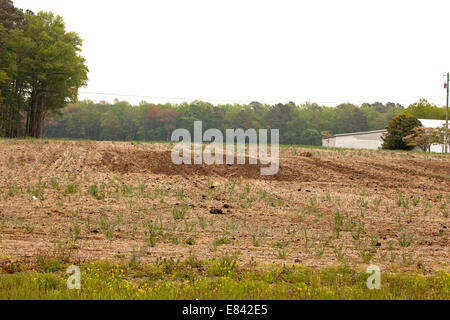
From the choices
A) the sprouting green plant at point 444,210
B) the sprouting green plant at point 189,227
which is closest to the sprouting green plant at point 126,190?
the sprouting green plant at point 189,227

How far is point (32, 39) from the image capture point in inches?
1881

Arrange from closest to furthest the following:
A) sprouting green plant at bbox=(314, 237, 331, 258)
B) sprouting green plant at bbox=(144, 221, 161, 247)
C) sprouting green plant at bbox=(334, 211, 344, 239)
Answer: sprouting green plant at bbox=(314, 237, 331, 258)
sprouting green plant at bbox=(144, 221, 161, 247)
sprouting green plant at bbox=(334, 211, 344, 239)

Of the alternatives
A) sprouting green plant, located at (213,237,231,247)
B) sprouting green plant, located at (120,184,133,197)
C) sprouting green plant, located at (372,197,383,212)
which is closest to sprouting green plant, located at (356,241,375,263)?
sprouting green plant, located at (213,237,231,247)

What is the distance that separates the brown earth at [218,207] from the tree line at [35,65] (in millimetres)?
22820

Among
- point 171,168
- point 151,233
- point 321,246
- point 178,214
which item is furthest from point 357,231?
point 171,168

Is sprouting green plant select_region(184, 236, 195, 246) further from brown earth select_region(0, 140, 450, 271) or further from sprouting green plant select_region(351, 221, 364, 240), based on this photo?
sprouting green plant select_region(351, 221, 364, 240)

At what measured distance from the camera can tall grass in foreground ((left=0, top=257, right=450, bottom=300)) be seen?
5.50 metres

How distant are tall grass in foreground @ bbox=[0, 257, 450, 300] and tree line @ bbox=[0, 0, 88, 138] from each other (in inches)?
1723

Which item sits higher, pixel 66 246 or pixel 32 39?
pixel 32 39

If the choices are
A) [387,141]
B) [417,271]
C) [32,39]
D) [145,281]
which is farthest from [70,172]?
[387,141]

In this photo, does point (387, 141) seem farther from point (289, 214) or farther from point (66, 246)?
point (66, 246)

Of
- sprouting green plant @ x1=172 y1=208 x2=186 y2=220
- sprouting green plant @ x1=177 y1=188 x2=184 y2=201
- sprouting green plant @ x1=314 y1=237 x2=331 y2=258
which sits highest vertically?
sprouting green plant @ x1=177 y1=188 x2=184 y2=201

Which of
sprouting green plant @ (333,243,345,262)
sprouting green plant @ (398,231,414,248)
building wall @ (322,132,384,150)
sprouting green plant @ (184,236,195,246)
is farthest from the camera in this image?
building wall @ (322,132,384,150)

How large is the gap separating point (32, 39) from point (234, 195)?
1642 inches
